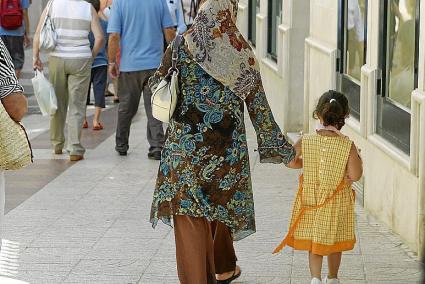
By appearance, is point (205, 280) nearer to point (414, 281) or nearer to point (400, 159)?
point (414, 281)

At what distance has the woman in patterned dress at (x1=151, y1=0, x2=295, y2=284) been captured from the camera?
19.8ft

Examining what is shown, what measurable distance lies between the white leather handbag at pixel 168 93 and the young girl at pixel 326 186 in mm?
754

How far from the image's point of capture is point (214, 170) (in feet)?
20.2

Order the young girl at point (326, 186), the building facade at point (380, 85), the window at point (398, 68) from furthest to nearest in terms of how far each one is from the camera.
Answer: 1. the window at point (398, 68)
2. the building facade at point (380, 85)
3. the young girl at point (326, 186)

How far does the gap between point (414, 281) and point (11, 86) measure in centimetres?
272

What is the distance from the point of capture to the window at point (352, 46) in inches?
380

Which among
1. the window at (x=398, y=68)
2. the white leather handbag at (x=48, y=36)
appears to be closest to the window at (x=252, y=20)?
the white leather handbag at (x=48, y=36)

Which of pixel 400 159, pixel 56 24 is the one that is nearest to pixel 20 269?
pixel 400 159

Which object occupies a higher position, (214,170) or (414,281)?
(214,170)

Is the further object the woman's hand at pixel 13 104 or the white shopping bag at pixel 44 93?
the white shopping bag at pixel 44 93

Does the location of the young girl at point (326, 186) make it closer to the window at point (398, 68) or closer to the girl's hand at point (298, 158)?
the girl's hand at point (298, 158)

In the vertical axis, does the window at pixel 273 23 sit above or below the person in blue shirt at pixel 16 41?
above

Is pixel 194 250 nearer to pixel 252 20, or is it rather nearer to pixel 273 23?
pixel 273 23

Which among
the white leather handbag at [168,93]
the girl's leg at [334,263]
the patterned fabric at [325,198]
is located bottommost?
Result: the girl's leg at [334,263]
